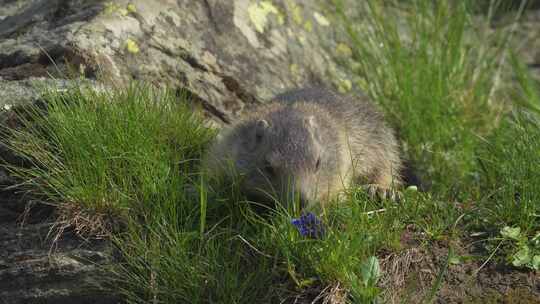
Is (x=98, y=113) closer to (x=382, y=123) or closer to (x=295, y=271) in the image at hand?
(x=295, y=271)

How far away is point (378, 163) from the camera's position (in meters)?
5.21

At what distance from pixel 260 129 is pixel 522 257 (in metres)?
1.80

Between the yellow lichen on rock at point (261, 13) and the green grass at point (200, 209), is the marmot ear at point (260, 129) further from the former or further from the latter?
the yellow lichen on rock at point (261, 13)

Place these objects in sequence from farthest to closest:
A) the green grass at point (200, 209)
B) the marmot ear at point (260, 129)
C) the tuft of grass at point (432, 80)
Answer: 1. the tuft of grass at point (432, 80)
2. the marmot ear at point (260, 129)
3. the green grass at point (200, 209)

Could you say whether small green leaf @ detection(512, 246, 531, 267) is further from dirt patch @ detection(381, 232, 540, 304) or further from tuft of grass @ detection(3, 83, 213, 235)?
tuft of grass @ detection(3, 83, 213, 235)

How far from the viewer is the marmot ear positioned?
4277 mm

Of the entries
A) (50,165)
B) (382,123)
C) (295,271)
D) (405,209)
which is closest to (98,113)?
A: (50,165)

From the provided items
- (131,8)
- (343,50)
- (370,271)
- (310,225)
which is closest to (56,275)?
(310,225)

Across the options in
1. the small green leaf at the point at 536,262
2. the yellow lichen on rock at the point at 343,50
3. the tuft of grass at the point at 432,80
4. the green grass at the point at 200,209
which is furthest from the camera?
the yellow lichen on rock at the point at 343,50

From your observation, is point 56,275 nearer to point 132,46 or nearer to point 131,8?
point 132,46

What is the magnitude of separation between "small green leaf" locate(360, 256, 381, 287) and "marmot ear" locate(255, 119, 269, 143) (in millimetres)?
1173

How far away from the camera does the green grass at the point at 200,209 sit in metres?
3.56

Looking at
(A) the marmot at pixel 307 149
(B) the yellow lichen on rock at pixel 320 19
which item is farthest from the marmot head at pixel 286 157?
(B) the yellow lichen on rock at pixel 320 19

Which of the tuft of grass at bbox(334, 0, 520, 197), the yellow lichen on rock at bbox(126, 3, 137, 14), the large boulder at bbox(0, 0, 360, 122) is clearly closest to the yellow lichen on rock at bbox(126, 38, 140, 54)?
the large boulder at bbox(0, 0, 360, 122)
